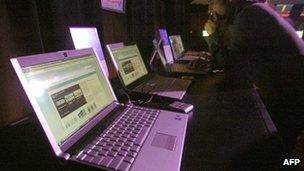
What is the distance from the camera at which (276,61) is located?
1439 millimetres

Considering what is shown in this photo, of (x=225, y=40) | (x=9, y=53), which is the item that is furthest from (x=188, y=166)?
(x=225, y=40)

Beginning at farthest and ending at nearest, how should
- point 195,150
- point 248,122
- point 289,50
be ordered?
1. point 289,50
2. point 248,122
3. point 195,150

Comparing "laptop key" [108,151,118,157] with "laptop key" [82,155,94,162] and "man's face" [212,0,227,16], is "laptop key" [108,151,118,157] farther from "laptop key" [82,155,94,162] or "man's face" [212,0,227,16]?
"man's face" [212,0,227,16]

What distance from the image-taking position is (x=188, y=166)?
0.62m

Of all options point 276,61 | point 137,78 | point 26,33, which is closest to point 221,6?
point 276,61

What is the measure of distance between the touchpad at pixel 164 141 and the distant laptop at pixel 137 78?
553 millimetres

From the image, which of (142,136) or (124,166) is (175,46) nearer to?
(142,136)

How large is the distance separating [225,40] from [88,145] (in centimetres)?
239

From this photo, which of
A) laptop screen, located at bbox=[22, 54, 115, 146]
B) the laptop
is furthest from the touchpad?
the laptop

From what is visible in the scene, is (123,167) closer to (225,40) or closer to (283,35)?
(283,35)

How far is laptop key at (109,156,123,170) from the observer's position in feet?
1.76

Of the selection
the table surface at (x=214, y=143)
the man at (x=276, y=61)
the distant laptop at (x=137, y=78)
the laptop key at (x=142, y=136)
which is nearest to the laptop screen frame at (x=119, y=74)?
the distant laptop at (x=137, y=78)

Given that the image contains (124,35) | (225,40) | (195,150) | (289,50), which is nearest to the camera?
(195,150)

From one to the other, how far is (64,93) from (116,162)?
27cm
